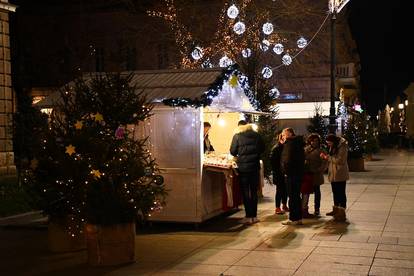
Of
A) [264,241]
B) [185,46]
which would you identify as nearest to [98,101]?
[264,241]

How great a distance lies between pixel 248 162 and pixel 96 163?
11.7 feet

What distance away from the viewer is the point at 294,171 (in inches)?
417

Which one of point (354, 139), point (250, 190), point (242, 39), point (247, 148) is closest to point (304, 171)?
point (250, 190)

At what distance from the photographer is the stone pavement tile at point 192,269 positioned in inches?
287

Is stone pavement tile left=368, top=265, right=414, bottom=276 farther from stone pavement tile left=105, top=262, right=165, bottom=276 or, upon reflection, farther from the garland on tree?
the garland on tree

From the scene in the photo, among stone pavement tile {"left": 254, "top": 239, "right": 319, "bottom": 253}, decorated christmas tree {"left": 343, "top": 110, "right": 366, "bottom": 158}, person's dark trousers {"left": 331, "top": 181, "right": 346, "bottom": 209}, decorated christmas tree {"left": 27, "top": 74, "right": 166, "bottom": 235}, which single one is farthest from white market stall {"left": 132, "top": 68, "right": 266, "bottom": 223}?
decorated christmas tree {"left": 343, "top": 110, "right": 366, "bottom": 158}

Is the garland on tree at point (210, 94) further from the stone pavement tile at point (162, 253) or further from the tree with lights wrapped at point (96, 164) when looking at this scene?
the stone pavement tile at point (162, 253)

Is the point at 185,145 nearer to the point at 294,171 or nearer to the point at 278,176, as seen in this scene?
the point at 294,171

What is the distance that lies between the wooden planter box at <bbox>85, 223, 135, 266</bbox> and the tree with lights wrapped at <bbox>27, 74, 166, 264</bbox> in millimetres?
56

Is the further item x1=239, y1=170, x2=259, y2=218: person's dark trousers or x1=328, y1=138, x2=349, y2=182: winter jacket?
x1=328, y1=138, x2=349, y2=182: winter jacket

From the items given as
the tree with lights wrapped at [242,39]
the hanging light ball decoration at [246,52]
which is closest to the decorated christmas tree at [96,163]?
the tree with lights wrapped at [242,39]

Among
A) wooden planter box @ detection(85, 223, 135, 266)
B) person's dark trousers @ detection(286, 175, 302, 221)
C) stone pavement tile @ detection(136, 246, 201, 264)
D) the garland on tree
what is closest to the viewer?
wooden planter box @ detection(85, 223, 135, 266)

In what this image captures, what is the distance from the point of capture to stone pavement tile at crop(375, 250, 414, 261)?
25.7ft

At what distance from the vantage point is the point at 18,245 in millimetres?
9453
